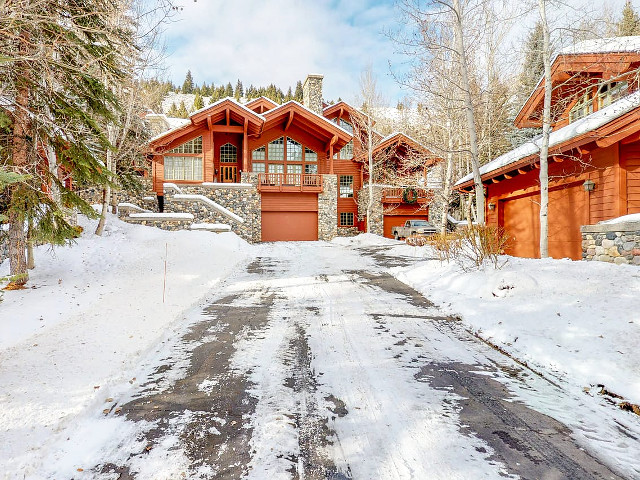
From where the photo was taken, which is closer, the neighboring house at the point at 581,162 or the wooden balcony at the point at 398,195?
the neighboring house at the point at 581,162

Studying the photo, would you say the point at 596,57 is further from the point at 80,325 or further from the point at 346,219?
the point at 346,219

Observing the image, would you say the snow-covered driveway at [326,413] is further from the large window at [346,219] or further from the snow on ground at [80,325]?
the large window at [346,219]

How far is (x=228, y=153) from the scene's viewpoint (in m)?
21.1

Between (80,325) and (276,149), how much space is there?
18227mm

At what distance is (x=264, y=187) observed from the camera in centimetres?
1941

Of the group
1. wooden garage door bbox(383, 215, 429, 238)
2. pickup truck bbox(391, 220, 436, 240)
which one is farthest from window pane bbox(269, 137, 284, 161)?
pickup truck bbox(391, 220, 436, 240)

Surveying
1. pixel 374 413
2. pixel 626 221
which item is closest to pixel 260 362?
pixel 374 413

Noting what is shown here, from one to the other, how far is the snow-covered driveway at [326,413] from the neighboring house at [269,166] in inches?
550

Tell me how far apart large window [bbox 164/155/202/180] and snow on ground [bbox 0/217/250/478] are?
35.8ft

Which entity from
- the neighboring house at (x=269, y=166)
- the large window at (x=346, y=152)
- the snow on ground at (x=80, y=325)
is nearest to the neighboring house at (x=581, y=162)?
the neighboring house at (x=269, y=166)

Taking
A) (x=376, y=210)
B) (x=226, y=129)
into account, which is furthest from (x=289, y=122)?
(x=376, y=210)

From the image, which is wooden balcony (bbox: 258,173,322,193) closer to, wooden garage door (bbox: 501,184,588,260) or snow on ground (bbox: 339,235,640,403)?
wooden garage door (bbox: 501,184,588,260)

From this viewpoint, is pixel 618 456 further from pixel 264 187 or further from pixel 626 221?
pixel 264 187

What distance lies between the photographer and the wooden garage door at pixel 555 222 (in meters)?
8.87
